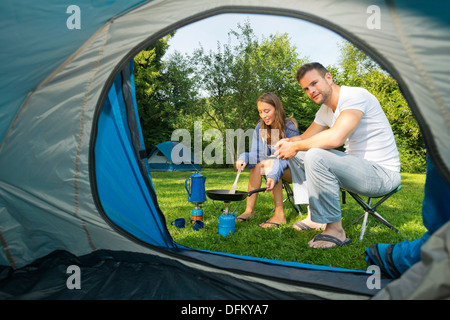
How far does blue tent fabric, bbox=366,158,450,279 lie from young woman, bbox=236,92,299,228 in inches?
44.3

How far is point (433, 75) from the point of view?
108cm

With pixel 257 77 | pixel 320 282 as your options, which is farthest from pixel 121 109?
pixel 257 77

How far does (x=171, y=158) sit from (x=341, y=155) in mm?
8101

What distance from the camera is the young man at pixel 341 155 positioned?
1.91 meters

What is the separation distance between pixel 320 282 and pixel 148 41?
4.67ft

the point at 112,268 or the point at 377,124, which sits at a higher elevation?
the point at 377,124

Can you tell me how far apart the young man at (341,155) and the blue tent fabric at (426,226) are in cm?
47

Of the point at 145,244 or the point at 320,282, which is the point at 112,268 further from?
the point at 320,282

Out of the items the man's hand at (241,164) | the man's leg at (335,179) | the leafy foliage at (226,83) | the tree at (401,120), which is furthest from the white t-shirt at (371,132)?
the leafy foliage at (226,83)

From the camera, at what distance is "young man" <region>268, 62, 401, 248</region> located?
1.91 metres

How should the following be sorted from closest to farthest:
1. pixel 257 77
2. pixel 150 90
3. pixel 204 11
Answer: pixel 204 11
pixel 257 77
pixel 150 90

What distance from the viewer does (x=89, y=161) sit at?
1.53 meters

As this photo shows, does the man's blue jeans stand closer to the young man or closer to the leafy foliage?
the young man

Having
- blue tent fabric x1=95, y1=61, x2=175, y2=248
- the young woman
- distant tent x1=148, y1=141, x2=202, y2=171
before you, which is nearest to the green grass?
the young woman
